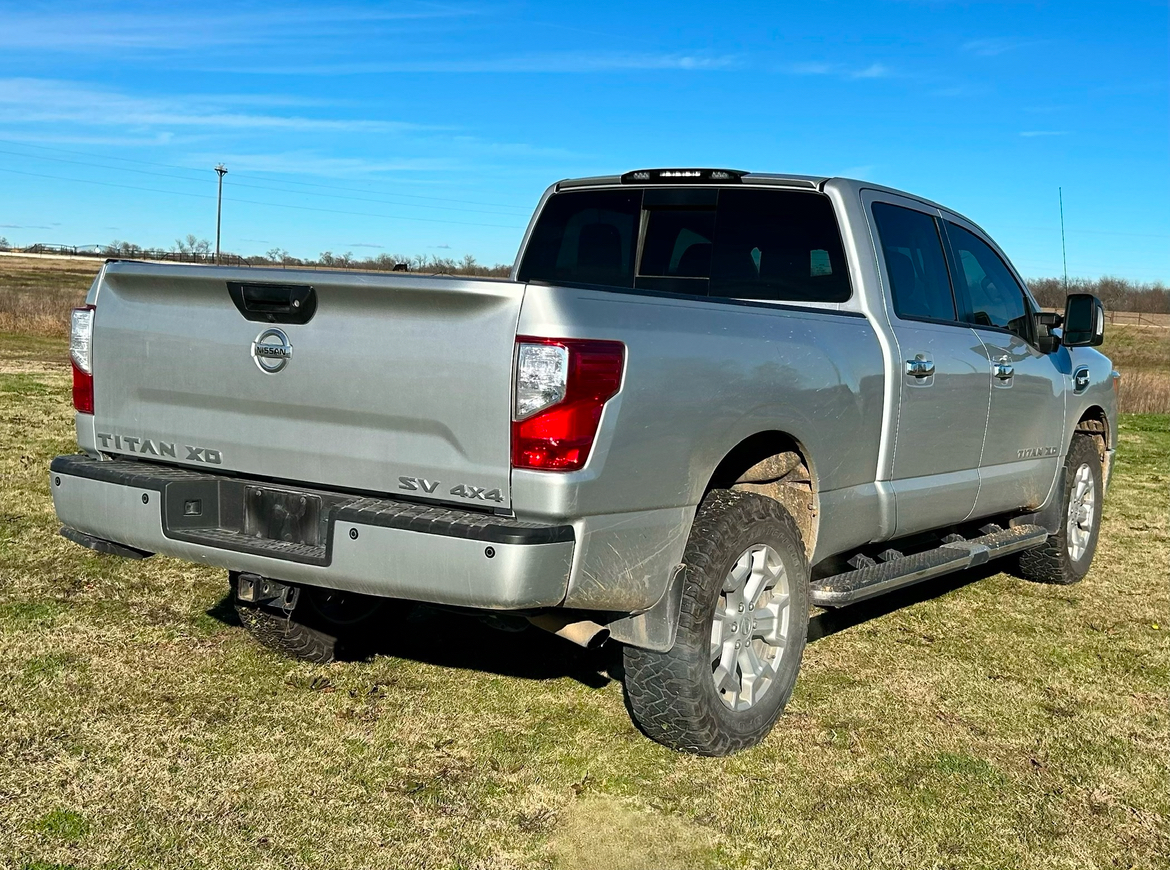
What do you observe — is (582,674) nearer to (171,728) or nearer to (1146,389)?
(171,728)

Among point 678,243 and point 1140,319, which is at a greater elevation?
point 1140,319

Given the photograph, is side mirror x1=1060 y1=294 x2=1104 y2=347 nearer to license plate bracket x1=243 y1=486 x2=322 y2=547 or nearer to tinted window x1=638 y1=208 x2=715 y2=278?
tinted window x1=638 y1=208 x2=715 y2=278

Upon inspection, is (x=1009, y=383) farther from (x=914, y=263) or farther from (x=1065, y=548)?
(x=1065, y=548)

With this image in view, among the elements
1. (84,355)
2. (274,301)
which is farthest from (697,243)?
(84,355)

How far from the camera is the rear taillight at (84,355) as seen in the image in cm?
388

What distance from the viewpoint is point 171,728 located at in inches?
157

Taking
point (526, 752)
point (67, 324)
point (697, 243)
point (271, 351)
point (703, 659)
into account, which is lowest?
point (526, 752)

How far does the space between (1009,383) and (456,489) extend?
11.2 ft

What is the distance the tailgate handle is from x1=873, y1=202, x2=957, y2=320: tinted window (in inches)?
101

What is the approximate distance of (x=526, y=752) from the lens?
393 cm

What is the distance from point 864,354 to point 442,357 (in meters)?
1.96

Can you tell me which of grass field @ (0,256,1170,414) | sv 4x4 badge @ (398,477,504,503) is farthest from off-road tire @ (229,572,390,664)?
grass field @ (0,256,1170,414)

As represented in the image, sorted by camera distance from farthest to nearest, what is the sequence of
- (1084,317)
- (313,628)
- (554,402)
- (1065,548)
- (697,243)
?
(1065,548), (1084,317), (697,243), (313,628), (554,402)

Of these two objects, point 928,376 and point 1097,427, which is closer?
point 928,376
